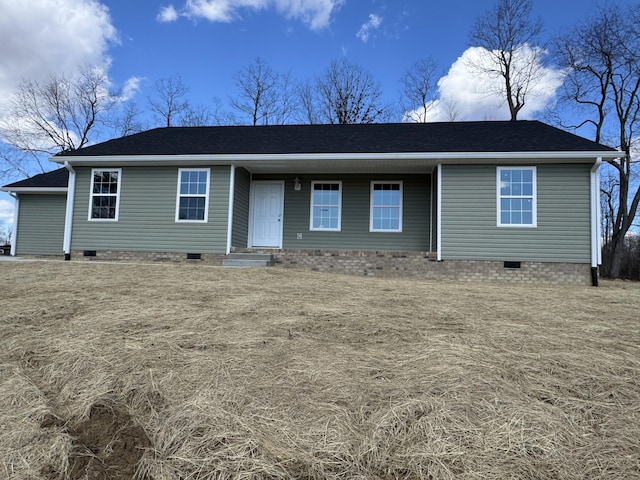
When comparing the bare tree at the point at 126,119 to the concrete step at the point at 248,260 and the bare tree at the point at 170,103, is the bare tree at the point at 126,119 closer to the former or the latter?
the bare tree at the point at 170,103

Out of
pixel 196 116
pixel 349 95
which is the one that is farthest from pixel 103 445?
pixel 196 116

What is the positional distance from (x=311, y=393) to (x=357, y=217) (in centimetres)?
943

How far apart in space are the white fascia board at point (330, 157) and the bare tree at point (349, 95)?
15.4 m

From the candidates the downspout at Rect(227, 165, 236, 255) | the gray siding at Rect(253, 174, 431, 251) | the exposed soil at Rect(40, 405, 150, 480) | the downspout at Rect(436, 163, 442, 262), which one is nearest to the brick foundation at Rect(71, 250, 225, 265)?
the downspout at Rect(227, 165, 236, 255)

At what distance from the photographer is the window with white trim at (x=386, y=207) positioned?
11.6 meters

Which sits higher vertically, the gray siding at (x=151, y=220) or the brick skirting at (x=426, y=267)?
the gray siding at (x=151, y=220)

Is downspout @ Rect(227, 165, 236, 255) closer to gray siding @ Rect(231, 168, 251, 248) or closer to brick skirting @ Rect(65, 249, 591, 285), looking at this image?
gray siding @ Rect(231, 168, 251, 248)

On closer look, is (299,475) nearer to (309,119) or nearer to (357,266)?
(357,266)

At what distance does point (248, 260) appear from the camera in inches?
392

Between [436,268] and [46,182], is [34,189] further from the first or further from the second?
[436,268]

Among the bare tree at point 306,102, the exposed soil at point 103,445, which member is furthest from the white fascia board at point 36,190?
the bare tree at point 306,102

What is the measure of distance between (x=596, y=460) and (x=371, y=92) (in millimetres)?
25617

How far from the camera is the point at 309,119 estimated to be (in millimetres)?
26719

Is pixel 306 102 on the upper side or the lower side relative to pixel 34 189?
upper
